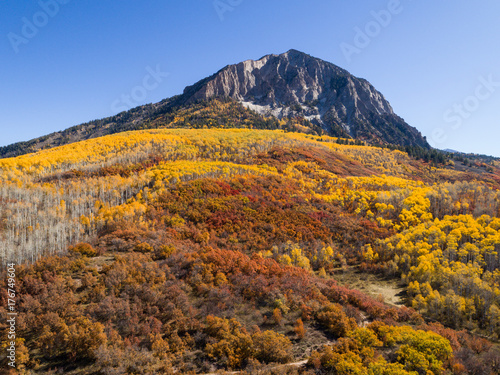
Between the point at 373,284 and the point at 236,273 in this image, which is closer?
the point at 236,273

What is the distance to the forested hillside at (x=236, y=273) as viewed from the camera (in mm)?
17891

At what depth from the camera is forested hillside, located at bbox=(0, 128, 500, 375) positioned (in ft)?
58.7

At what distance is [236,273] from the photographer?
93.0 ft

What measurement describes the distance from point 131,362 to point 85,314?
6722mm

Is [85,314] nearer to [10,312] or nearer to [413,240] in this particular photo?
[10,312]

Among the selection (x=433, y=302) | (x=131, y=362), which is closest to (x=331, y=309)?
(x=433, y=302)

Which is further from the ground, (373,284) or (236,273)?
(236,273)

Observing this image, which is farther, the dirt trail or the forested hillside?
the dirt trail

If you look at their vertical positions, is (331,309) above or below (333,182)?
below

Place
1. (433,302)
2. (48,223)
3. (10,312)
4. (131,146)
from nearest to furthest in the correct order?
(10,312) < (433,302) < (48,223) < (131,146)

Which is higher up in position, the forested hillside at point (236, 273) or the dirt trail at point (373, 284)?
the forested hillside at point (236, 273)

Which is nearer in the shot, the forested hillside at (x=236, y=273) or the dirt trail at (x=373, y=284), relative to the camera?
the forested hillside at (x=236, y=273)

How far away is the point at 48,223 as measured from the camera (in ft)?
121

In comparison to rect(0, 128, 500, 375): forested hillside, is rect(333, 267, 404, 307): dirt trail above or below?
below
